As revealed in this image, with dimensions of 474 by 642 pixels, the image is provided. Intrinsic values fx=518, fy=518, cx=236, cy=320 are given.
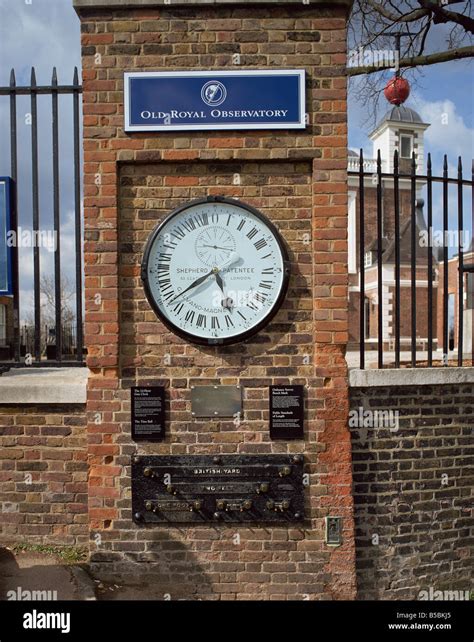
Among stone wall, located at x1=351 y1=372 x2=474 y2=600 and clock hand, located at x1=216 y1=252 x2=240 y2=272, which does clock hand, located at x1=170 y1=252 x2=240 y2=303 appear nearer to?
clock hand, located at x1=216 y1=252 x2=240 y2=272

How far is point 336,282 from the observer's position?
3.84 m

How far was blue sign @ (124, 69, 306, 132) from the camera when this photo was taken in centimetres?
Result: 379

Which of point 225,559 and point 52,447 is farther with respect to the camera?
point 52,447

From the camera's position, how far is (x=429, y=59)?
8148 mm

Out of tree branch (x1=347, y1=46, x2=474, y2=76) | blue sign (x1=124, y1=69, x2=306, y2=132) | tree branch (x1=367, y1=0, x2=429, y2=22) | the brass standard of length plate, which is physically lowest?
the brass standard of length plate

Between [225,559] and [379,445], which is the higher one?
[379,445]

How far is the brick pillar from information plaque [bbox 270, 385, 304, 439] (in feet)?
0.24

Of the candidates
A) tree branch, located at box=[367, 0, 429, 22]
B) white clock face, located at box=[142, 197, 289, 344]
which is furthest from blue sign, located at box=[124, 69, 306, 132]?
tree branch, located at box=[367, 0, 429, 22]

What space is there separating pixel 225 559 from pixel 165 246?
237cm

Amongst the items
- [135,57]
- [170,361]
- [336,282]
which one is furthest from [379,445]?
[135,57]

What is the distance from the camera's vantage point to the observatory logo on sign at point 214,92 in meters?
3.79

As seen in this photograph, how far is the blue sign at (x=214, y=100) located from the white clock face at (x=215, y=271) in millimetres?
604
